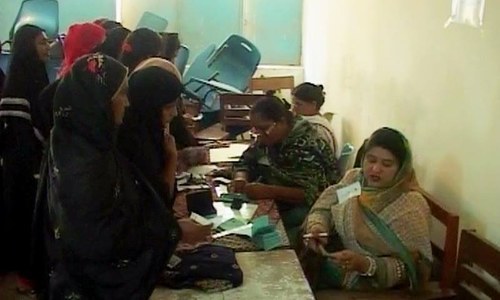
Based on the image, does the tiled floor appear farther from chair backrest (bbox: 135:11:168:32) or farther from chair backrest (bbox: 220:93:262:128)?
chair backrest (bbox: 135:11:168:32)

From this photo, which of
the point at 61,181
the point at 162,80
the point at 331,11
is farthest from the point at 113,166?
the point at 331,11

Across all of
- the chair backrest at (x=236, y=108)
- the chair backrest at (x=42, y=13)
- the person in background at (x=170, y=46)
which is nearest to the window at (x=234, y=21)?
the chair backrest at (x=42, y=13)

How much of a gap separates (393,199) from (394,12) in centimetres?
129

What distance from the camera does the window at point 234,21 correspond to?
6.31m

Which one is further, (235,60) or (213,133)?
(235,60)

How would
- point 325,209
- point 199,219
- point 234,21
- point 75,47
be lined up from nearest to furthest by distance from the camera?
point 199,219
point 325,209
point 75,47
point 234,21

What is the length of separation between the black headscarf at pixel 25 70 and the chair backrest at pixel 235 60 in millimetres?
2553

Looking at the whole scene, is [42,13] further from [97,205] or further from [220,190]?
[97,205]

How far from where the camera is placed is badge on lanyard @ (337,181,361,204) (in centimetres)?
252

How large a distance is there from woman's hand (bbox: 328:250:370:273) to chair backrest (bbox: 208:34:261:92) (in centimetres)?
339

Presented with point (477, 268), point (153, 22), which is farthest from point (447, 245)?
point (153, 22)

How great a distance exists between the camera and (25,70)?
9.93 ft

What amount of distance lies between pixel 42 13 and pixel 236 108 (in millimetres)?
2236

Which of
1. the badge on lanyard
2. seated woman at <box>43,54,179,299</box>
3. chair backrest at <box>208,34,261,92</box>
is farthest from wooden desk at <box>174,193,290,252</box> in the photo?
chair backrest at <box>208,34,261,92</box>
